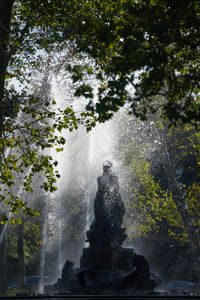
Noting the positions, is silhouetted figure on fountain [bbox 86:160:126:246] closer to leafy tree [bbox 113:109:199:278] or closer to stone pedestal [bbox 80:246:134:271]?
stone pedestal [bbox 80:246:134:271]

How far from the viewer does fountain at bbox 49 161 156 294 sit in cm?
1054

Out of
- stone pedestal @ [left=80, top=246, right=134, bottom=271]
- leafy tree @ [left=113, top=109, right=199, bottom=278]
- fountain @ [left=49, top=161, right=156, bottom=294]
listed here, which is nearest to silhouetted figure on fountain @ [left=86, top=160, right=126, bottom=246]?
fountain @ [left=49, top=161, right=156, bottom=294]

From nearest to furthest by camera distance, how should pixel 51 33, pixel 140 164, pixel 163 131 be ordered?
pixel 51 33, pixel 163 131, pixel 140 164

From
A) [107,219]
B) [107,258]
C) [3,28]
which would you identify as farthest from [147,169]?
[3,28]

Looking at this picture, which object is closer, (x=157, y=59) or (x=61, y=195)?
(x=157, y=59)

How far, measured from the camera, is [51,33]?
14172 millimetres

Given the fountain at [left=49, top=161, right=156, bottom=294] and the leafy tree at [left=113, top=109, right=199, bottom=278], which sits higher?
the leafy tree at [left=113, top=109, right=199, bottom=278]

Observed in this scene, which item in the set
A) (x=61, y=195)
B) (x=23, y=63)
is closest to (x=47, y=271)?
(x=61, y=195)

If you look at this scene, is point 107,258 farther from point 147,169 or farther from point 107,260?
point 147,169

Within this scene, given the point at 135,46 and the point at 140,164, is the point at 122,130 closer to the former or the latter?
the point at 140,164

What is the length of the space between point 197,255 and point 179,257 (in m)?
7.84

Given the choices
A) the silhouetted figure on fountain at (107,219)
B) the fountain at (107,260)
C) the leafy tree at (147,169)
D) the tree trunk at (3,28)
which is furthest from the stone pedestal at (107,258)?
the leafy tree at (147,169)

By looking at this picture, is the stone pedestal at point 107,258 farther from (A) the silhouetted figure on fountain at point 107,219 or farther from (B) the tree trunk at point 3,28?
(B) the tree trunk at point 3,28

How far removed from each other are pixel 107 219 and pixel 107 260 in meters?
1.44
